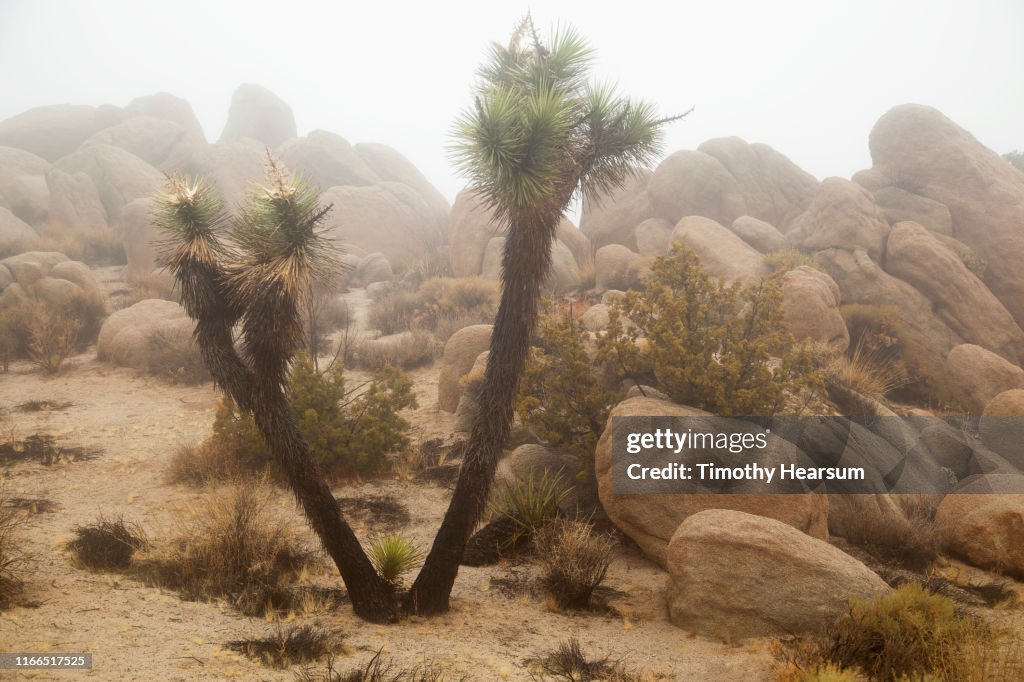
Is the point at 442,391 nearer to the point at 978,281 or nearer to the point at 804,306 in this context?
the point at 804,306

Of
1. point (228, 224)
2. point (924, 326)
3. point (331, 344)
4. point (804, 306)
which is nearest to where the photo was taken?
point (228, 224)

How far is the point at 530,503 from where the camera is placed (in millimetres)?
7793

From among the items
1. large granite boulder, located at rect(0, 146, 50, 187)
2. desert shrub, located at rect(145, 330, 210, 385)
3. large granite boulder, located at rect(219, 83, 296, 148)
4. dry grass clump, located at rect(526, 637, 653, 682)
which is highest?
large granite boulder, located at rect(219, 83, 296, 148)

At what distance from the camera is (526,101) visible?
5648mm

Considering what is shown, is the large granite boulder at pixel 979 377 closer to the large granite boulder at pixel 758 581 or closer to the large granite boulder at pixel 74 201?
the large granite boulder at pixel 758 581

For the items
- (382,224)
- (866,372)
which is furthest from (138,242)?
(866,372)

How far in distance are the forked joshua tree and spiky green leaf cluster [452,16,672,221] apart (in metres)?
0.01

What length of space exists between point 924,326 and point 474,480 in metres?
13.3

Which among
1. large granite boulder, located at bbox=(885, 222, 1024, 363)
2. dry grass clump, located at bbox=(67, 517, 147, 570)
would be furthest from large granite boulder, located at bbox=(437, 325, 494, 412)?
large granite boulder, located at bbox=(885, 222, 1024, 363)

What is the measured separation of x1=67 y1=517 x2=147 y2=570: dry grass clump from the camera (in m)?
6.26

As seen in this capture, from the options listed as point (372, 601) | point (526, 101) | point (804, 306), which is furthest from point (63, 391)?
point (804, 306)

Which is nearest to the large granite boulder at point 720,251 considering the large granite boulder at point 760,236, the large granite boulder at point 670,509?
the large granite boulder at point 760,236

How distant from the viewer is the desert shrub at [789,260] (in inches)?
637

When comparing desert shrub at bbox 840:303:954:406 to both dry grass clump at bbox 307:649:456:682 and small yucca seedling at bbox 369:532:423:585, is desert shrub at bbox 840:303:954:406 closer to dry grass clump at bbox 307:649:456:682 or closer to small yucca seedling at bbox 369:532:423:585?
small yucca seedling at bbox 369:532:423:585
